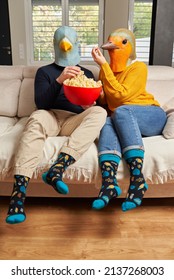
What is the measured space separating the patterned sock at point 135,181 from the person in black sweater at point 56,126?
223 millimetres

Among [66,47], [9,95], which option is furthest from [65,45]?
[9,95]

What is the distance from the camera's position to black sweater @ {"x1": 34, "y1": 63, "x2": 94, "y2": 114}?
1.62 m

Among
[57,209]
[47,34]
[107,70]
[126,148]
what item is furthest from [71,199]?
[47,34]

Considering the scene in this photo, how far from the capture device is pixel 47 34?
14.6ft

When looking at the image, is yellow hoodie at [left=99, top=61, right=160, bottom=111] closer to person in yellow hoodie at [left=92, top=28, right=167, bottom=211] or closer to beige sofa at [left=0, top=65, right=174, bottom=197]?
person in yellow hoodie at [left=92, top=28, right=167, bottom=211]

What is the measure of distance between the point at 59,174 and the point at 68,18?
3747 mm

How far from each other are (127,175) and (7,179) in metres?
0.65

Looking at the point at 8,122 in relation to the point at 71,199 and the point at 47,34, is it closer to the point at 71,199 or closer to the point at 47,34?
the point at 71,199

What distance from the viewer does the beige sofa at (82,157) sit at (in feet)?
4.81

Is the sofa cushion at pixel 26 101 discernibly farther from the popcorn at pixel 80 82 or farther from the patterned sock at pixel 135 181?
the patterned sock at pixel 135 181

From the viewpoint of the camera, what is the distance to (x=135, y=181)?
1325 millimetres

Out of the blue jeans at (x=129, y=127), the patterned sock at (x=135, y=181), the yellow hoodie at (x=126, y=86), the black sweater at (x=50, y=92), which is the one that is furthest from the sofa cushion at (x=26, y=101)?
the patterned sock at (x=135, y=181)

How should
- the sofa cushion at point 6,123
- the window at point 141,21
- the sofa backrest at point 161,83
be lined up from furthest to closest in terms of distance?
1. the window at point 141,21
2. the sofa backrest at point 161,83
3. the sofa cushion at point 6,123
